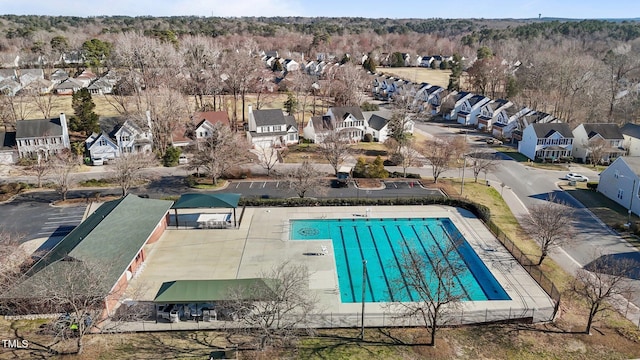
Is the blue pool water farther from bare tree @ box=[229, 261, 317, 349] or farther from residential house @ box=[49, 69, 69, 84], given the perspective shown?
residential house @ box=[49, 69, 69, 84]

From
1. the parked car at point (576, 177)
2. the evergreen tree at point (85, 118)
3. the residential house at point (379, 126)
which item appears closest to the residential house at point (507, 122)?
the residential house at point (379, 126)

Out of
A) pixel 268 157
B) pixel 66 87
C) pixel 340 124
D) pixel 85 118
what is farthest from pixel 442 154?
pixel 66 87

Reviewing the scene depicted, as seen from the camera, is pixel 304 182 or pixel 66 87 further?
pixel 66 87

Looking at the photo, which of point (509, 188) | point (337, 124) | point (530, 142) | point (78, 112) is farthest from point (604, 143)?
point (78, 112)

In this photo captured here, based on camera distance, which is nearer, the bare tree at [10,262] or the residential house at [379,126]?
the bare tree at [10,262]

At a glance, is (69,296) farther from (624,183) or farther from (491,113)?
(491,113)

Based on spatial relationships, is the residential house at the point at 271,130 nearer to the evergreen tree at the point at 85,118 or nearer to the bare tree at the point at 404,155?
the bare tree at the point at 404,155
